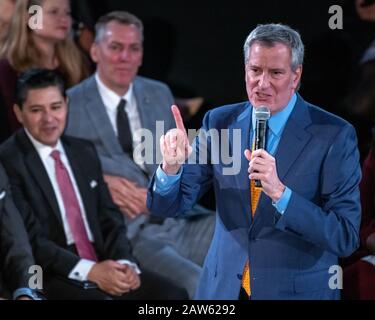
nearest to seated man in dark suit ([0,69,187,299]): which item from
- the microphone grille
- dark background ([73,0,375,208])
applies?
dark background ([73,0,375,208])

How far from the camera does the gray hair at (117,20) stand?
355cm

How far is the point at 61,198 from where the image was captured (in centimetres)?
348

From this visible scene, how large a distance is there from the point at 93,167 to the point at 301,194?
1246 mm

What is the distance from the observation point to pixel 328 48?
136 inches

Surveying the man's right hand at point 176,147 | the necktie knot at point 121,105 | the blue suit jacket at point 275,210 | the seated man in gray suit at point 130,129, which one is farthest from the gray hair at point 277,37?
the necktie knot at point 121,105

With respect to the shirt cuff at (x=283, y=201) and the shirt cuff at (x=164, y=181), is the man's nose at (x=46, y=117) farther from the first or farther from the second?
the shirt cuff at (x=283, y=201)

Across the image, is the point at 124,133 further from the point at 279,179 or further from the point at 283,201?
the point at 283,201

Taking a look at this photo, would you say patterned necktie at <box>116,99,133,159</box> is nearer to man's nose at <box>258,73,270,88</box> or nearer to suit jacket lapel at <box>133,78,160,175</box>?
suit jacket lapel at <box>133,78,160,175</box>

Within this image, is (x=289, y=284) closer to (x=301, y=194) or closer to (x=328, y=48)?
(x=301, y=194)

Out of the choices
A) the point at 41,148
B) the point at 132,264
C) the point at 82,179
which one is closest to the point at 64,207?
the point at 82,179

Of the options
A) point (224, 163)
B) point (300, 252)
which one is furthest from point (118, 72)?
point (300, 252)

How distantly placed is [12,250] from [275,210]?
1238 mm

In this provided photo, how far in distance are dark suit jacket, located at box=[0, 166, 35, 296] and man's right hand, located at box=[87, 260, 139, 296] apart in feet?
0.88

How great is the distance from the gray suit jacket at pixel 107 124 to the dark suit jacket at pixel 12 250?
448 mm
